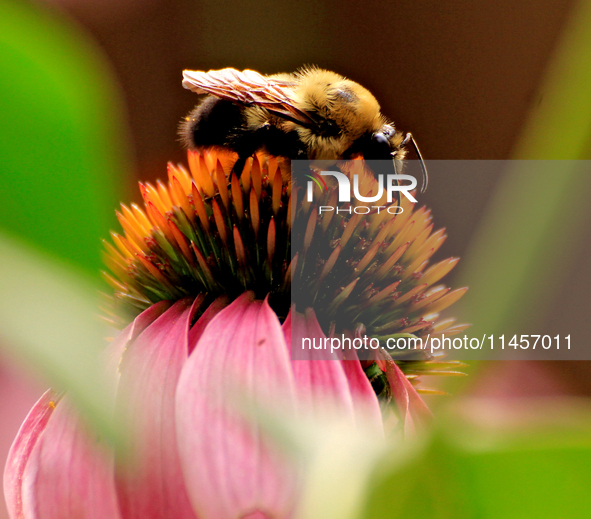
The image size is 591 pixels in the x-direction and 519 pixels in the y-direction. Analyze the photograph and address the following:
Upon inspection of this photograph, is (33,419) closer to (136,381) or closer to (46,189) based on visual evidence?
(136,381)

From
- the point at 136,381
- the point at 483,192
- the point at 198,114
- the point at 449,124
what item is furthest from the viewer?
the point at 449,124

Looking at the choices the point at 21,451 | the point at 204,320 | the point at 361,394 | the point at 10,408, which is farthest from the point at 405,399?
the point at 10,408

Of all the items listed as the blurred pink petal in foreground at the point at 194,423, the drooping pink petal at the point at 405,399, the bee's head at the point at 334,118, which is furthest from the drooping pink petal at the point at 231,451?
the bee's head at the point at 334,118

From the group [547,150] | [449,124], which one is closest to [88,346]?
[547,150]

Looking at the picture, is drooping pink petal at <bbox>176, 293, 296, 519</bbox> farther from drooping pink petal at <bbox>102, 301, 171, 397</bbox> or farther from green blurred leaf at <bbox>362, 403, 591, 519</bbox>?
green blurred leaf at <bbox>362, 403, 591, 519</bbox>

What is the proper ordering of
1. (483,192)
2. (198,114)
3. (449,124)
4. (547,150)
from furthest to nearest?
(449,124), (483,192), (198,114), (547,150)

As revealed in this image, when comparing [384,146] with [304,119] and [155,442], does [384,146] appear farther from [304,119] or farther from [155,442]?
[155,442]
